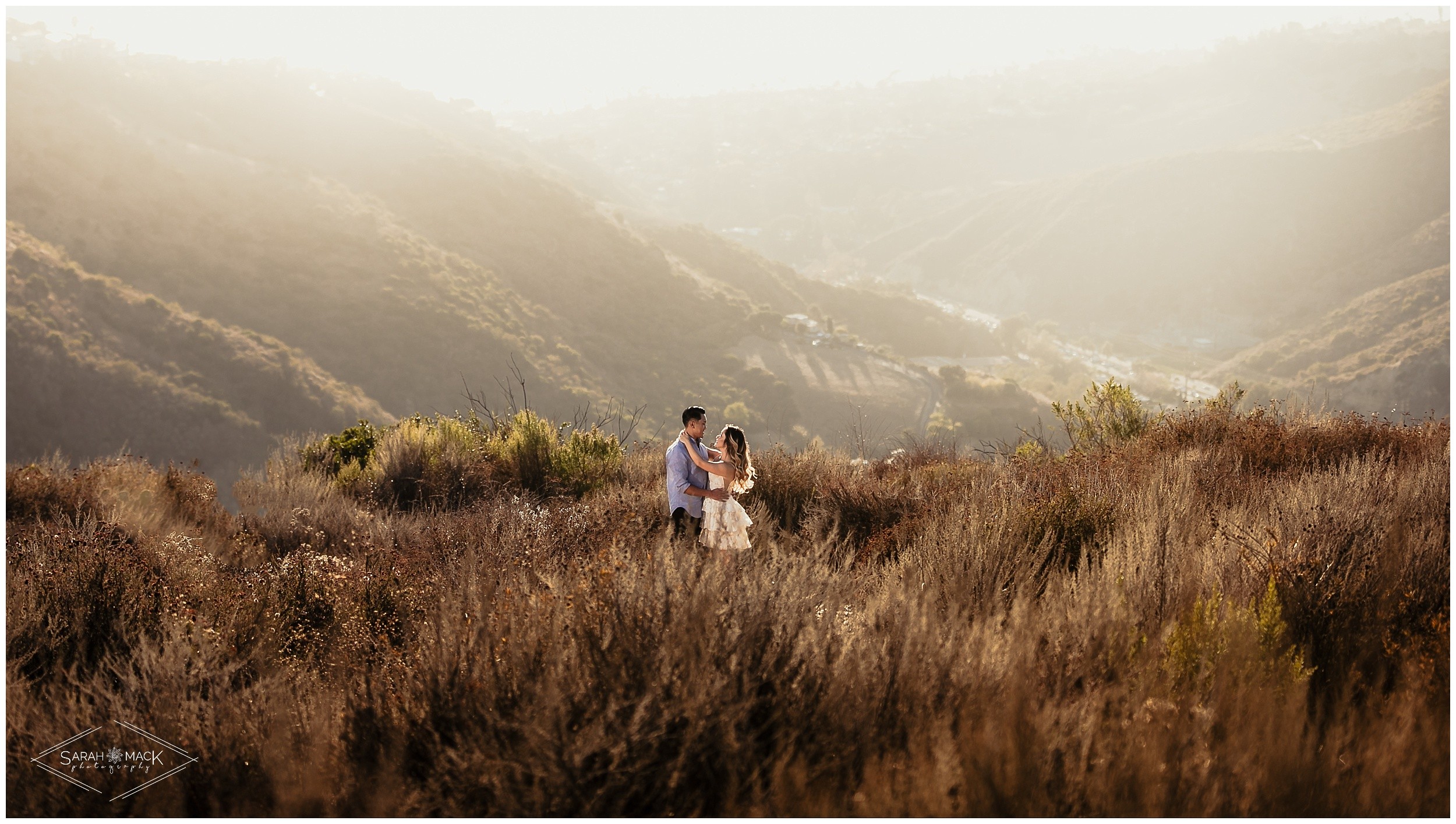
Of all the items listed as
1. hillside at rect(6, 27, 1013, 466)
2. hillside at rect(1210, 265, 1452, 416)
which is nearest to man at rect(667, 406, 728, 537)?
hillside at rect(6, 27, 1013, 466)

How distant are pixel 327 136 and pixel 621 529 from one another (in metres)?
104

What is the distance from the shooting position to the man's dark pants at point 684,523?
5.50 meters

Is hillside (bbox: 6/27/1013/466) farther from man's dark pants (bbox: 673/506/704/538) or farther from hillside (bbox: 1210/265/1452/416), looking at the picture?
man's dark pants (bbox: 673/506/704/538)

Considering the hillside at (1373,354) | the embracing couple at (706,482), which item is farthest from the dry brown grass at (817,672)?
the hillside at (1373,354)

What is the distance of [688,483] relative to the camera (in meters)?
5.66

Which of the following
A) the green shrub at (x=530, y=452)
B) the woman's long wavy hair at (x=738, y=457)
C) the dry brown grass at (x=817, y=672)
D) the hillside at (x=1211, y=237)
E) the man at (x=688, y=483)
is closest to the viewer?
the dry brown grass at (x=817, y=672)

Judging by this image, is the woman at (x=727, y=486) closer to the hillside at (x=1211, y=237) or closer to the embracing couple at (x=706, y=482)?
the embracing couple at (x=706, y=482)

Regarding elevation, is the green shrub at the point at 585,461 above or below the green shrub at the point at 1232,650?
below

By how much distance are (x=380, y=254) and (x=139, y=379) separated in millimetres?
27066

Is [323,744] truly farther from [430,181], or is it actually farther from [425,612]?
[430,181]

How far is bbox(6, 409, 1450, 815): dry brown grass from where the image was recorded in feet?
7.89

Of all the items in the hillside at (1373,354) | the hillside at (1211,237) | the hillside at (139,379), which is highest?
the hillside at (1211,237)

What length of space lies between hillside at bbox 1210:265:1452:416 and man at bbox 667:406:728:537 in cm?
7528

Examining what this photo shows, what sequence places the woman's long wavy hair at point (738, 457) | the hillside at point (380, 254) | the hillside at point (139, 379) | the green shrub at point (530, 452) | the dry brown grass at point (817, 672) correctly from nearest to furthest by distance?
the dry brown grass at point (817, 672), the woman's long wavy hair at point (738, 457), the green shrub at point (530, 452), the hillside at point (139, 379), the hillside at point (380, 254)
